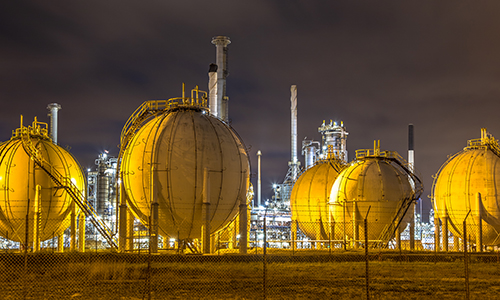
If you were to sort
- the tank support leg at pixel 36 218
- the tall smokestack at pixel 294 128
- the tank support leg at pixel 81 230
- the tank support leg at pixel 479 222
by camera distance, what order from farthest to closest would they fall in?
the tall smokestack at pixel 294 128 → the tank support leg at pixel 479 222 → the tank support leg at pixel 81 230 → the tank support leg at pixel 36 218

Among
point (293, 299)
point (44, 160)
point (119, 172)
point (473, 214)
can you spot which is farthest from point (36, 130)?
point (473, 214)

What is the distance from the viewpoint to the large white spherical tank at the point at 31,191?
99.4 feet

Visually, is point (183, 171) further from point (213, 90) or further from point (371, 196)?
point (213, 90)

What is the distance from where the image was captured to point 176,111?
91.6ft

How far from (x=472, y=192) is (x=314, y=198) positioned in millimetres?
11490

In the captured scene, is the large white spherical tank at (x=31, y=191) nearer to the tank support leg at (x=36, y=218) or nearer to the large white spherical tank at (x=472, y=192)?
the tank support leg at (x=36, y=218)

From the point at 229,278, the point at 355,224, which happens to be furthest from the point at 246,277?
the point at 355,224

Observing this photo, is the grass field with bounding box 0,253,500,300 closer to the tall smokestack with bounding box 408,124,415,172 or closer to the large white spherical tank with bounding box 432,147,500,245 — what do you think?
the large white spherical tank with bounding box 432,147,500,245

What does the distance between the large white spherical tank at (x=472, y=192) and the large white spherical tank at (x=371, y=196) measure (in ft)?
8.75

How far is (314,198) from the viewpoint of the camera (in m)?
41.7

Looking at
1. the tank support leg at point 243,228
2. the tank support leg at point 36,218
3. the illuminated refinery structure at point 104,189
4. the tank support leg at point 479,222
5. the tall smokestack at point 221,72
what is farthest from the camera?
the illuminated refinery structure at point 104,189

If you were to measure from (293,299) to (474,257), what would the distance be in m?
16.2

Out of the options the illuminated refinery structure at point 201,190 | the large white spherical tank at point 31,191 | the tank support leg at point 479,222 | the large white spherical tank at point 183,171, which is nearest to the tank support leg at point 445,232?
the illuminated refinery structure at point 201,190

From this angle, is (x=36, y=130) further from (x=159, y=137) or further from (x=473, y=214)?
(x=473, y=214)
